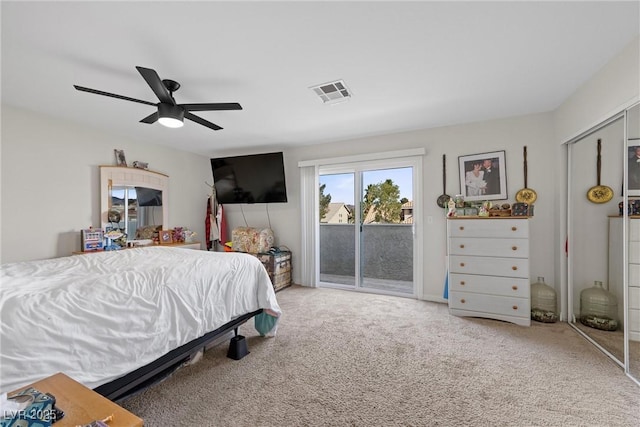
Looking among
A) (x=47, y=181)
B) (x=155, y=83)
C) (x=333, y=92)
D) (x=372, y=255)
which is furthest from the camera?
(x=372, y=255)

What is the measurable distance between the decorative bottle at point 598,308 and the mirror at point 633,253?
298mm

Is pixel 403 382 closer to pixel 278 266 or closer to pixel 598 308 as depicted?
pixel 598 308

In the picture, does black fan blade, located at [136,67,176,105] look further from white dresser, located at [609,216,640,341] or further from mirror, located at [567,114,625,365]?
white dresser, located at [609,216,640,341]

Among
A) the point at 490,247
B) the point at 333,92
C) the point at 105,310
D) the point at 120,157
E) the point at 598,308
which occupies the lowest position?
the point at 598,308

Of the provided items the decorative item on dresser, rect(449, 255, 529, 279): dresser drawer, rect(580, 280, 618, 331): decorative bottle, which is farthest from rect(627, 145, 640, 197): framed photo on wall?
the decorative item on dresser

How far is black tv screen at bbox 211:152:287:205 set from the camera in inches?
174

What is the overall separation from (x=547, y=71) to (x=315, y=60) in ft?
6.48

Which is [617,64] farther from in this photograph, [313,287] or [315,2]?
[313,287]

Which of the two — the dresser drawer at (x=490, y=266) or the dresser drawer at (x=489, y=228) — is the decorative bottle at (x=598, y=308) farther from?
the dresser drawer at (x=489, y=228)

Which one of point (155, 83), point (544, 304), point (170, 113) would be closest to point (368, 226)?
point (544, 304)

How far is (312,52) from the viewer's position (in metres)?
1.96

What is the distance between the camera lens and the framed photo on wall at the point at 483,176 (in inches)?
130

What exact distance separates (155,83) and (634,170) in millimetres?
3517

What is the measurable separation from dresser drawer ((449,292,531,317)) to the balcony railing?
873 mm
